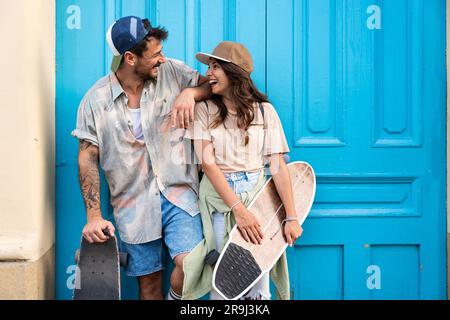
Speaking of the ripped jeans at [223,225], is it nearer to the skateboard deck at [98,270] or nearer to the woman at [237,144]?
the woman at [237,144]

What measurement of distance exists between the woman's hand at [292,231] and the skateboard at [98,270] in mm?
840

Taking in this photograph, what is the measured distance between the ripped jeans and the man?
0.10 meters

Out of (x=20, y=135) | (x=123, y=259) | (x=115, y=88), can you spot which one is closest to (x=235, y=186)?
(x=123, y=259)

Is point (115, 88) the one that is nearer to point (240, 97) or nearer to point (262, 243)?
point (240, 97)

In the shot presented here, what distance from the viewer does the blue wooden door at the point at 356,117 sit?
321cm

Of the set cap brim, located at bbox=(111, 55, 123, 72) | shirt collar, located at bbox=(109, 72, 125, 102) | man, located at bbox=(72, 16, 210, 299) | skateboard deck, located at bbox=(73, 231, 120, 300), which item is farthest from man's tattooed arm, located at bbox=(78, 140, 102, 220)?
cap brim, located at bbox=(111, 55, 123, 72)

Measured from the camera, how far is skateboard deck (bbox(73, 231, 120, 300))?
2.75 m

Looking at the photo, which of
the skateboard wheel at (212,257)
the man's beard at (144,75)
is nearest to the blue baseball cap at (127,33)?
the man's beard at (144,75)

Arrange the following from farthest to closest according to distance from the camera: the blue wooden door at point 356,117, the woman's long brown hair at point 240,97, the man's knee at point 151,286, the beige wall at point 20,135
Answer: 1. the blue wooden door at point 356,117
2. the man's knee at point 151,286
3. the woman's long brown hair at point 240,97
4. the beige wall at point 20,135

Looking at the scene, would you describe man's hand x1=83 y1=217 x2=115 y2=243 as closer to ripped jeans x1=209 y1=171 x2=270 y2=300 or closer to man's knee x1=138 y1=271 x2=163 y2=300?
man's knee x1=138 y1=271 x2=163 y2=300

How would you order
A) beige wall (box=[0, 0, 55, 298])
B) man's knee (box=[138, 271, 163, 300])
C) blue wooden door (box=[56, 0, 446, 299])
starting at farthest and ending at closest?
blue wooden door (box=[56, 0, 446, 299]), man's knee (box=[138, 271, 163, 300]), beige wall (box=[0, 0, 55, 298])
